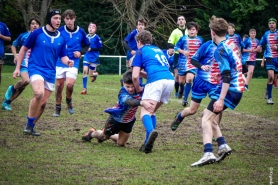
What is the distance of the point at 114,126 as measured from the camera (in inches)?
320

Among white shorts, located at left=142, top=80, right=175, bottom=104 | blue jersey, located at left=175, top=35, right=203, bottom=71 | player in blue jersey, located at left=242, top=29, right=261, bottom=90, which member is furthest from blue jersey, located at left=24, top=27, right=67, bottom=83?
player in blue jersey, located at left=242, top=29, right=261, bottom=90

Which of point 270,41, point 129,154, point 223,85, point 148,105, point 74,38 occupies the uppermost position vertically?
point 74,38

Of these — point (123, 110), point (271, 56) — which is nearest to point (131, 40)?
point (271, 56)

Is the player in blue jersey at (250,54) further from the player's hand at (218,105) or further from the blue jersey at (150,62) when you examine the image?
the player's hand at (218,105)

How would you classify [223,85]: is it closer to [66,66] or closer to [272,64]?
[66,66]

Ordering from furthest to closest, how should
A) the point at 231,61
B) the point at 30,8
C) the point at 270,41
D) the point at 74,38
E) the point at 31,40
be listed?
the point at 30,8 → the point at 270,41 → the point at 74,38 → the point at 31,40 → the point at 231,61

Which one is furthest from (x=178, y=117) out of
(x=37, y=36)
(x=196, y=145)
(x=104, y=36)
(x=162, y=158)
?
(x=104, y=36)

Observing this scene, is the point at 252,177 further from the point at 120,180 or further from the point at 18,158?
the point at 18,158

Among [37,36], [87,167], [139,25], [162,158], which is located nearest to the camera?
[87,167]

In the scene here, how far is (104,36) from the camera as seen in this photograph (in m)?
38.5

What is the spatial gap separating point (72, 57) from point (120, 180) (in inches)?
265

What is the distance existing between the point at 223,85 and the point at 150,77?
148cm

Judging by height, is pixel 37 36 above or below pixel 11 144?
above

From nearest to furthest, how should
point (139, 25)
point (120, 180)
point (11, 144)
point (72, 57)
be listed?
point (120, 180)
point (11, 144)
point (72, 57)
point (139, 25)
